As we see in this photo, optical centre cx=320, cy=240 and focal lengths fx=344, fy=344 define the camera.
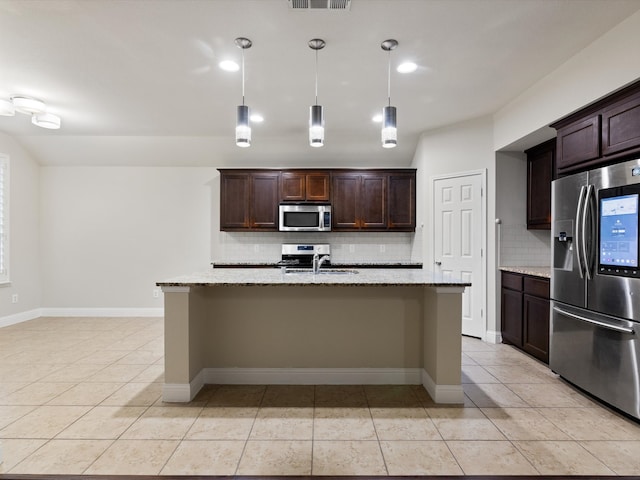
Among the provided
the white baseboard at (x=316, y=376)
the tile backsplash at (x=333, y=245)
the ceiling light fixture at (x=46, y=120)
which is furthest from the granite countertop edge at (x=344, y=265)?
the ceiling light fixture at (x=46, y=120)

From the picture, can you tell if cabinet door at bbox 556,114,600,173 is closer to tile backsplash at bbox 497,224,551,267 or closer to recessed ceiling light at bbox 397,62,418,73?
tile backsplash at bbox 497,224,551,267

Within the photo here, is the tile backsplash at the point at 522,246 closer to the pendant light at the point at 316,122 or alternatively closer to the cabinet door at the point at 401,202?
the cabinet door at the point at 401,202

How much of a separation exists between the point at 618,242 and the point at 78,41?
13.6 ft

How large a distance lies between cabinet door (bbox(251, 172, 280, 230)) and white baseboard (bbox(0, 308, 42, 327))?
3675mm

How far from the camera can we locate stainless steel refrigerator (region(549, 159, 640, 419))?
7.48 feet

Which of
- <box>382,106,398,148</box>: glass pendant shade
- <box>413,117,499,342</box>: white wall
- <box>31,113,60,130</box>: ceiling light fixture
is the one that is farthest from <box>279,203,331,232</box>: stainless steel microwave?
<box>31,113,60,130</box>: ceiling light fixture

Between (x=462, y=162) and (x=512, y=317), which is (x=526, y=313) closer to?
(x=512, y=317)

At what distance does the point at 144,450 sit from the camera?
6.48 ft

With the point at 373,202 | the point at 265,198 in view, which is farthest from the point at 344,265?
the point at 265,198

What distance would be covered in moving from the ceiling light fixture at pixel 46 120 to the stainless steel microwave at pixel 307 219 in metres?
2.93

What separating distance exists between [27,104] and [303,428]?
4.25m

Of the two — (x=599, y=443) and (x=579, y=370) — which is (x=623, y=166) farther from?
(x=599, y=443)

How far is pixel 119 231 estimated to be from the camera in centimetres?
556

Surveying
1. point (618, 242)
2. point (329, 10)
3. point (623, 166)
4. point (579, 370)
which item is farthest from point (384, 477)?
point (329, 10)
